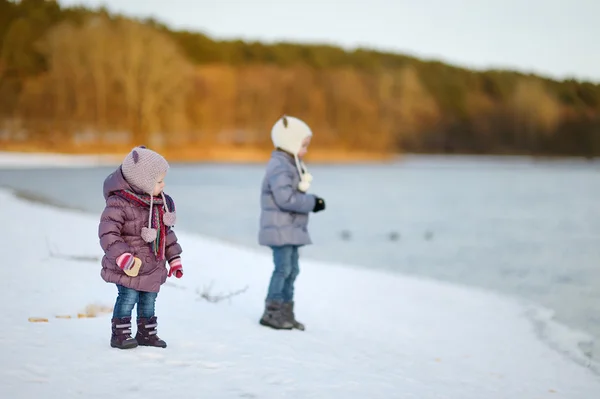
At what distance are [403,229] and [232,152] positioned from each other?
41.3 meters

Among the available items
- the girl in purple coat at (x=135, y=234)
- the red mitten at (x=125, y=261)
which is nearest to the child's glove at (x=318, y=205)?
the girl in purple coat at (x=135, y=234)

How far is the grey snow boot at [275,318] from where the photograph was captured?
15.8 ft

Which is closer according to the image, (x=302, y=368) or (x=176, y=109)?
(x=302, y=368)

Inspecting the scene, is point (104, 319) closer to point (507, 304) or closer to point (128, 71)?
point (507, 304)

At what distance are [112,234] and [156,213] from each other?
0.28 m

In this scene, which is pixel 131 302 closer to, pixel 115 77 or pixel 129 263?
pixel 129 263

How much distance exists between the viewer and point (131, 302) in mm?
3848

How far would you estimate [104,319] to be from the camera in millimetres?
4469

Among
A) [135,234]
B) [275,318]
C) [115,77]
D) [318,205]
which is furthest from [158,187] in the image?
[115,77]

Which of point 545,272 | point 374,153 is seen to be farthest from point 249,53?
point 545,272

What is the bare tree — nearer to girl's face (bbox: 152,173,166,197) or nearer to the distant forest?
the distant forest

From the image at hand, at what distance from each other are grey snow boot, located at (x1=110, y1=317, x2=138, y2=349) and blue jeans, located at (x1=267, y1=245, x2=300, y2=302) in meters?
1.29

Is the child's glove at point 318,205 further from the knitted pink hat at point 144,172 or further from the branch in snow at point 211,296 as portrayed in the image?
the knitted pink hat at point 144,172

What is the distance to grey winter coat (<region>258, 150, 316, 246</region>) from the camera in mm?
4738
